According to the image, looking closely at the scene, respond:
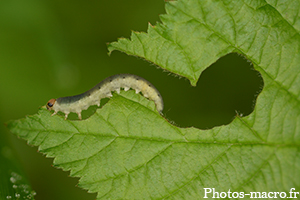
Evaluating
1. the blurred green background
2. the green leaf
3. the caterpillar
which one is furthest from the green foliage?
the blurred green background

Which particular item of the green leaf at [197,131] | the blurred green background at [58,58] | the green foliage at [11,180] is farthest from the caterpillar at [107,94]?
the blurred green background at [58,58]

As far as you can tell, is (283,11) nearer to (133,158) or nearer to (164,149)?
(164,149)

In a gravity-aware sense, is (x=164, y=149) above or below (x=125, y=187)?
above

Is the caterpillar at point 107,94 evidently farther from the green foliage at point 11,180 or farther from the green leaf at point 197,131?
the green foliage at point 11,180

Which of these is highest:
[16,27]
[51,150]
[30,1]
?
[30,1]

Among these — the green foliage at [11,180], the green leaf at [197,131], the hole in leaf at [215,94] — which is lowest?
the green foliage at [11,180]

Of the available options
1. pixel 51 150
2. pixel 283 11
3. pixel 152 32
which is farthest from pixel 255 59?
pixel 51 150
